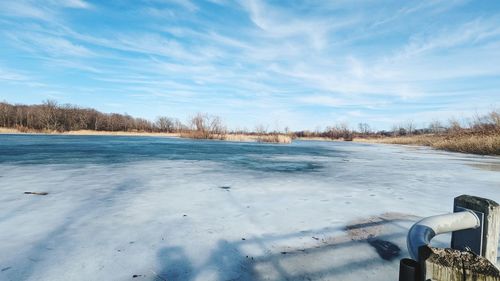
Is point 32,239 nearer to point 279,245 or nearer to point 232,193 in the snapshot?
point 279,245

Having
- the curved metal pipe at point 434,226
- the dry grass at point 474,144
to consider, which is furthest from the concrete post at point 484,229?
the dry grass at point 474,144

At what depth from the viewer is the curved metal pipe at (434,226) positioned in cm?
95

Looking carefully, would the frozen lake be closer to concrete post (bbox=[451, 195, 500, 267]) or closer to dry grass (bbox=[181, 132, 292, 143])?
concrete post (bbox=[451, 195, 500, 267])

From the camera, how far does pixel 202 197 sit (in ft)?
11.4

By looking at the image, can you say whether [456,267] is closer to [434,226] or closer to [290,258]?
[434,226]

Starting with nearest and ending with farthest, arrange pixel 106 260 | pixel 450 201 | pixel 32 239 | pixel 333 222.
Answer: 1. pixel 106 260
2. pixel 32 239
3. pixel 333 222
4. pixel 450 201

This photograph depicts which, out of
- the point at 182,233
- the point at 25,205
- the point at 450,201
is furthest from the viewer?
the point at 450,201

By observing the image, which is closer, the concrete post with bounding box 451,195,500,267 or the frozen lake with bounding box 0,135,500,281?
the concrete post with bounding box 451,195,500,267

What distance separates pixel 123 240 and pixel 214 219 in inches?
32.0

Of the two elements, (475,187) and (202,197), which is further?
(475,187)

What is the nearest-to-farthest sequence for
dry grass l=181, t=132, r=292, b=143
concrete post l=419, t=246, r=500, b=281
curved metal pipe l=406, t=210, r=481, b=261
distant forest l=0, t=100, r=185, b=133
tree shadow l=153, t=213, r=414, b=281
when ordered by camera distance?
concrete post l=419, t=246, r=500, b=281 < curved metal pipe l=406, t=210, r=481, b=261 < tree shadow l=153, t=213, r=414, b=281 < dry grass l=181, t=132, r=292, b=143 < distant forest l=0, t=100, r=185, b=133

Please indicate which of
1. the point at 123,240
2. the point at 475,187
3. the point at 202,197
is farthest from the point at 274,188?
the point at 475,187

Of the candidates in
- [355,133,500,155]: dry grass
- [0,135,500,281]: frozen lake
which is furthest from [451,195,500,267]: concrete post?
[355,133,500,155]: dry grass

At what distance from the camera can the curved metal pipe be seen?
37.4 inches
